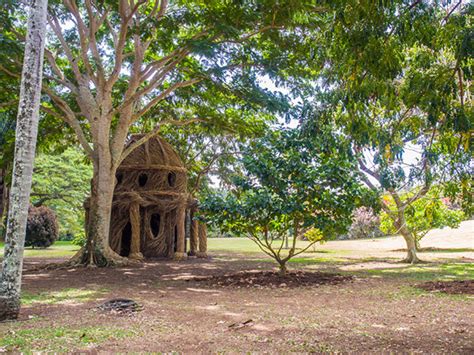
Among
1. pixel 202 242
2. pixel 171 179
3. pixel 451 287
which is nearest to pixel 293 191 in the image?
pixel 451 287

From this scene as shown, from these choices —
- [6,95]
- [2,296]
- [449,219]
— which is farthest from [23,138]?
[449,219]

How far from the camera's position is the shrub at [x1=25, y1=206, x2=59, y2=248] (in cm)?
2770

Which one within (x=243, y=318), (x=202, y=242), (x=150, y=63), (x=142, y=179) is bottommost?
(x=243, y=318)

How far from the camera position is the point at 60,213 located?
121 ft

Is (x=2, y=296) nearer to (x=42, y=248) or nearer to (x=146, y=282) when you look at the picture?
(x=146, y=282)

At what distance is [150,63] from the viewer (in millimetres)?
14070

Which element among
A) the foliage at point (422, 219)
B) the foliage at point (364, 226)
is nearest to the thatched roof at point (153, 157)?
the foliage at point (422, 219)

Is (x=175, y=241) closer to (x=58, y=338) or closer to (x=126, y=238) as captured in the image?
(x=126, y=238)

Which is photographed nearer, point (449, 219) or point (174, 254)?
point (174, 254)

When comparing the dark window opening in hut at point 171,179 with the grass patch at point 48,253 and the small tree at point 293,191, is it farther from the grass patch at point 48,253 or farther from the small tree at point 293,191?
the small tree at point 293,191

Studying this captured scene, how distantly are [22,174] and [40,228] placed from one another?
2405 cm

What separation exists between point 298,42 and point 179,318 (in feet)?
27.6

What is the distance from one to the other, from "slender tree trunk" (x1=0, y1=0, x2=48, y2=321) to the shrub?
76.8ft

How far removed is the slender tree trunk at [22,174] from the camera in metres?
6.06
